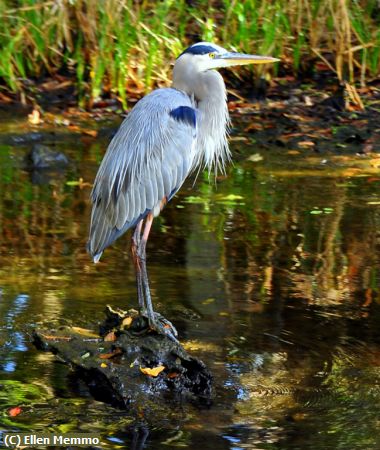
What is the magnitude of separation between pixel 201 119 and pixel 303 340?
4.93ft

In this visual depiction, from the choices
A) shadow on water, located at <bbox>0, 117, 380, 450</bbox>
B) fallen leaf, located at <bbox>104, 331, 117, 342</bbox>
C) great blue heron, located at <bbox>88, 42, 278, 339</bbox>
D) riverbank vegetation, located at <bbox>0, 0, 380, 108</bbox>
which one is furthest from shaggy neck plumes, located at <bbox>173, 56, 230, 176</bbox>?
riverbank vegetation, located at <bbox>0, 0, 380, 108</bbox>

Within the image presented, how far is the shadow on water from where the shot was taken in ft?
14.3

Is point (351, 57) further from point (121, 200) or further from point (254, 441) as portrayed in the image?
point (254, 441)

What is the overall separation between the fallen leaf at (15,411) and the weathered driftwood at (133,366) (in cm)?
39

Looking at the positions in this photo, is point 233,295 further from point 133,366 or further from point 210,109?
point 133,366

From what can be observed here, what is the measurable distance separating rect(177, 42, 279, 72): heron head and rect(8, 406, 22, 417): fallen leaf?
2.49 m

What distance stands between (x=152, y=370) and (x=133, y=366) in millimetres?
87

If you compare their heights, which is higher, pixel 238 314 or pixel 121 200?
pixel 121 200

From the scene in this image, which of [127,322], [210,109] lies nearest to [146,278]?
[127,322]

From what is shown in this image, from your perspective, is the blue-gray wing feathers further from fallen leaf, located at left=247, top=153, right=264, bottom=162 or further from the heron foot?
fallen leaf, located at left=247, top=153, right=264, bottom=162

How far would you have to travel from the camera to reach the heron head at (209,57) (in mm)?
6066

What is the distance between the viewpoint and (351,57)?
1075 centimetres

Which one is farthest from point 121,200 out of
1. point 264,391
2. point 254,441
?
point 254,441

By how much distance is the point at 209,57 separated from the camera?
613 cm
